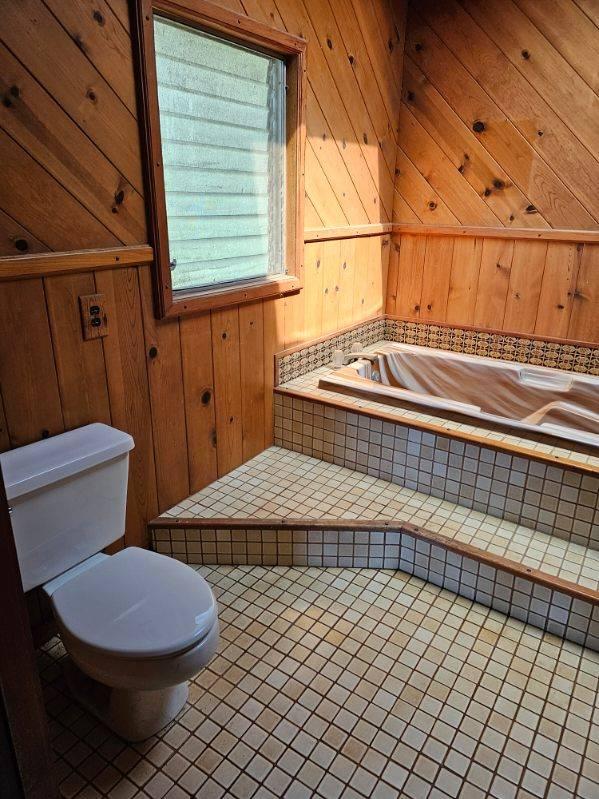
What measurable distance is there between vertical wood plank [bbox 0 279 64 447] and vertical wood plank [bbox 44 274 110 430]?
3cm

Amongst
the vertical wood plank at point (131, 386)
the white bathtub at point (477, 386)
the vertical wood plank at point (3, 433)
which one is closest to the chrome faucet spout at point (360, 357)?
the white bathtub at point (477, 386)

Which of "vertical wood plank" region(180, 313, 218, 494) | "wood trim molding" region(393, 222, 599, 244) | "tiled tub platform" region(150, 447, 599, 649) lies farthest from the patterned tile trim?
"wood trim molding" region(393, 222, 599, 244)

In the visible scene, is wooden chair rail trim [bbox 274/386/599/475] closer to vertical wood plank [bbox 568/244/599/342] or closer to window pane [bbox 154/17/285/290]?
window pane [bbox 154/17/285/290]

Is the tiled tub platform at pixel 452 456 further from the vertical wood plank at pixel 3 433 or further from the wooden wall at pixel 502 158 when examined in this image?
the vertical wood plank at pixel 3 433

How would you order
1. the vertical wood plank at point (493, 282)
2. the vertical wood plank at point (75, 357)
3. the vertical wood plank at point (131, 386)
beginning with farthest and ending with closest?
the vertical wood plank at point (493, 282) → the vertical wood plank at point (131, 386) → the vertical wood plank at point (75, 357)

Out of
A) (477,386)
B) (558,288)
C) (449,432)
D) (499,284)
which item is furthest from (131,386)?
(558,288)

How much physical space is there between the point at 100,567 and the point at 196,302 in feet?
3.33

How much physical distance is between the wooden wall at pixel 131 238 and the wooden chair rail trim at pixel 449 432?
0.23 metres

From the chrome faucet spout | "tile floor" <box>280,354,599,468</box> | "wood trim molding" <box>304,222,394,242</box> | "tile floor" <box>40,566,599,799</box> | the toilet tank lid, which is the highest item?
"wood trim molding" <box>304,222,394,242</box>

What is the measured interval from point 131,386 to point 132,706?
1004 millimetres

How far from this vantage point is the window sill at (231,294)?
2050mm

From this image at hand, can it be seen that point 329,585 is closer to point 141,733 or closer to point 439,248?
point 141,733

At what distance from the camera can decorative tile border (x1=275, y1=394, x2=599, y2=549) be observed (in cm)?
208

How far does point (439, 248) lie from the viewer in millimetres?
3303
